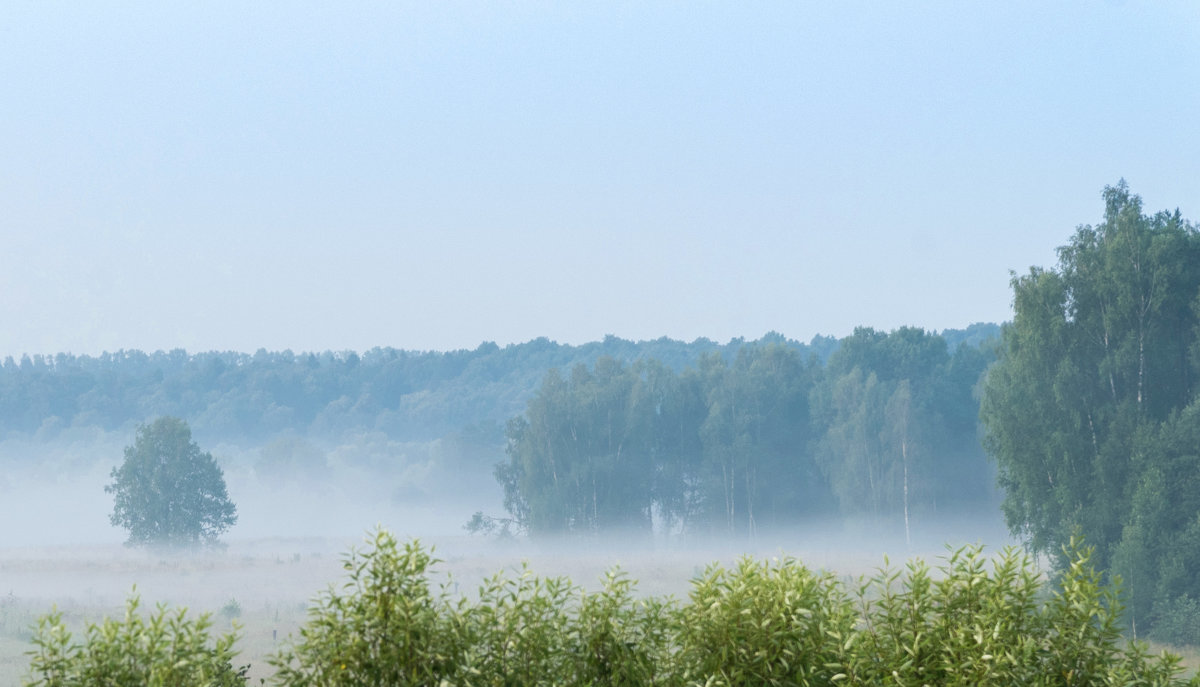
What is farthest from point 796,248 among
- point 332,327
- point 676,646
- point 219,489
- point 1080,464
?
point 676,646

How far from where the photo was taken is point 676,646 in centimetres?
768

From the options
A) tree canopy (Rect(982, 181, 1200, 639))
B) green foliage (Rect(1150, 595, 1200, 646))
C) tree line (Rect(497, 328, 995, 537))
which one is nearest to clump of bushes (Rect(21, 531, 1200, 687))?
green foliage (Rect(1150, 595, 1200, 646))

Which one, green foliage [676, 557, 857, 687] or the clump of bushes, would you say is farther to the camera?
green foliage [676, 557, 857, 687]

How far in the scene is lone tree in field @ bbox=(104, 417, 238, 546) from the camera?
5988 cm

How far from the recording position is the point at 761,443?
7156cm

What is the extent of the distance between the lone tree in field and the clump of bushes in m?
55.9

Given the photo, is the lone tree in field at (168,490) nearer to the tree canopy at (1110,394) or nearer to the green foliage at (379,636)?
the tree canopy at (1110,394)

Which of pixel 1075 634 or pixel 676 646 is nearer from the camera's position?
pixel 1075 634

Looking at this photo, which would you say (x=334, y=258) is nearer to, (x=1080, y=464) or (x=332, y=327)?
(x=332, y=327)

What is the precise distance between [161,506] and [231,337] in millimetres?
97889

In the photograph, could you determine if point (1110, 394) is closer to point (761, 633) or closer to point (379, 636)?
point (761, 633)

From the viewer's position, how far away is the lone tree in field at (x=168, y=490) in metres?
59.9

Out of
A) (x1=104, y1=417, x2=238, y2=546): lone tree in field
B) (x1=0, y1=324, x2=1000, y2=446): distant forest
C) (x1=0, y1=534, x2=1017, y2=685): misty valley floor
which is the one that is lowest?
(x1=0, y1=534, x2=1017, y2=685): misty valley floor

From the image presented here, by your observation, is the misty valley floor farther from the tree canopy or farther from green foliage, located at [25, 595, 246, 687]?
green foliage, located at [25, 595, 246, 687]
